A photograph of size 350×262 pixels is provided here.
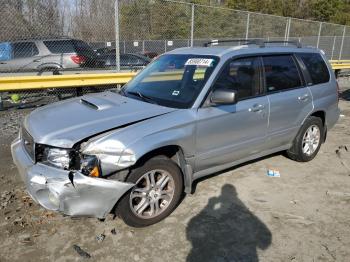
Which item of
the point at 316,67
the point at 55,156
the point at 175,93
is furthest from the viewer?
the point at 316,67

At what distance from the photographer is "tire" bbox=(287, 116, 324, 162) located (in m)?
5.23

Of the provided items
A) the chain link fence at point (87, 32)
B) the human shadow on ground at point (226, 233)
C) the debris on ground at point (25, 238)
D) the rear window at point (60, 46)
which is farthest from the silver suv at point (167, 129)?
the rear window at point (60, 46)

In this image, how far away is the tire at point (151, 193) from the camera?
11.0 ft

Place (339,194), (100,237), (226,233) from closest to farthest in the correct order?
(100,237)
(226,233)
(339,194)

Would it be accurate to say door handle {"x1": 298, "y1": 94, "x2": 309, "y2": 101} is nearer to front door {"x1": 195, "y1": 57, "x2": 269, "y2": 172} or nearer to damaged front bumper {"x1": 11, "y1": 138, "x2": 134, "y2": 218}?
front door {"x1": 195, "y1": 57, "x2": 269, "y2": 172}

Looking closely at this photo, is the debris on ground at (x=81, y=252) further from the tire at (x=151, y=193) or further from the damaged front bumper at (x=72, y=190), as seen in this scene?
the tire at (x=151, y=193)

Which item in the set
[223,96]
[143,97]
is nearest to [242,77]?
[223,96]

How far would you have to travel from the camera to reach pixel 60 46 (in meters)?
9.23

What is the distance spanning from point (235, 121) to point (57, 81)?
4.75 m

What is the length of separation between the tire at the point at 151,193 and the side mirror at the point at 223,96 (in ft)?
2.88

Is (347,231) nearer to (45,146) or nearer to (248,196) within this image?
(248,196)

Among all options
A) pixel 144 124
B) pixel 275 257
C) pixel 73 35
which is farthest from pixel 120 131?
pixel 73 35

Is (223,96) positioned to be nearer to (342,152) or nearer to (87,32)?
(342,152)

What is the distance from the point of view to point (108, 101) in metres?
4.04
